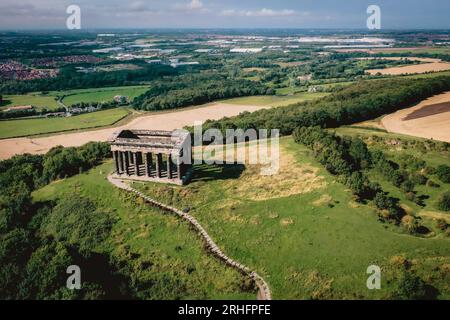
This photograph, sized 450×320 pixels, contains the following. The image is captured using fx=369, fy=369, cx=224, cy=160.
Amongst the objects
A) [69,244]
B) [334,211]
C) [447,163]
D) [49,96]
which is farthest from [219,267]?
[49,96]

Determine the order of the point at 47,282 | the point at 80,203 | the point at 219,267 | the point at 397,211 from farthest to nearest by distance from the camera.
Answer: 1. the point at 80,203
2. the point at 397,211
3. the point at 219,267
4. the point at 47,282

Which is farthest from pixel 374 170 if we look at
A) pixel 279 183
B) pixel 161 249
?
pixel 161 249

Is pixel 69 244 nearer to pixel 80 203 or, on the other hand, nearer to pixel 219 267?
pixel 80 203

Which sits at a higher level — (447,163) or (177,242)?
(447,163)

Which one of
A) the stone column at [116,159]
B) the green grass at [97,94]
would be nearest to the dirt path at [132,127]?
the green grass at [97,94]

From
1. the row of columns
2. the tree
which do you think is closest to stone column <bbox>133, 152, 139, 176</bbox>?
the row of columns

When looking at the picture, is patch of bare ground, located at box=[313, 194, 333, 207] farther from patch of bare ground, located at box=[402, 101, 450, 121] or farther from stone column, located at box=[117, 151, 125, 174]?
patch of bare ground, located at box=[402, 101, 450, 121]
